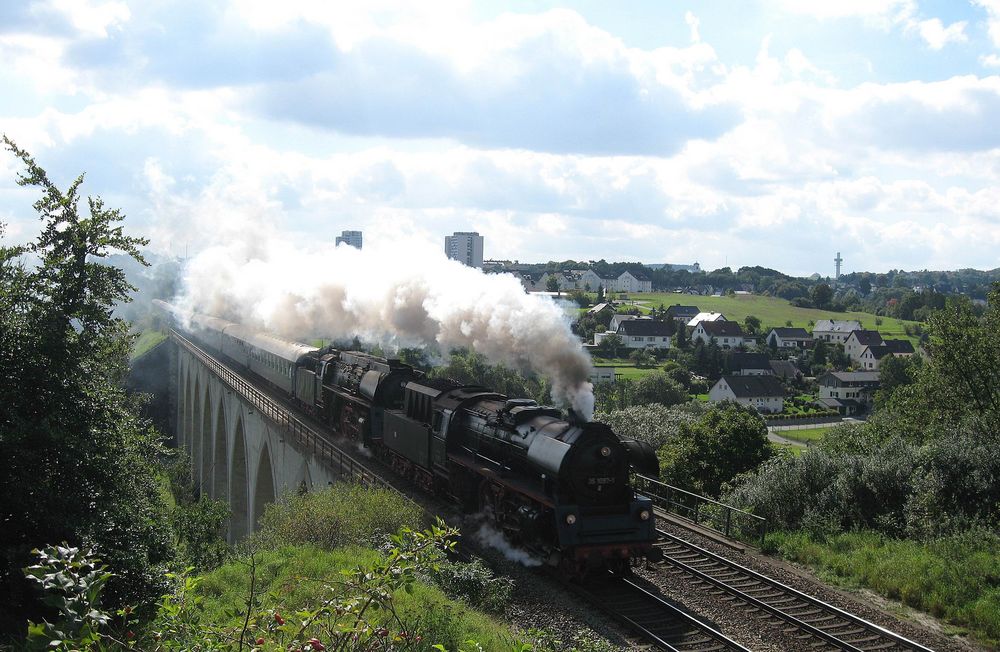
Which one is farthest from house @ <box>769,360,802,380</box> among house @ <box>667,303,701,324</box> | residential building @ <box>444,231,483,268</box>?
residential building @ <box>444,231,483,268</box>

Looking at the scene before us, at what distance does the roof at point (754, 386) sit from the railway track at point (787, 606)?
217 ft

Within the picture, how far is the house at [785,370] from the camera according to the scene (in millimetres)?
97688

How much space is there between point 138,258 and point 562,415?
32.2ft

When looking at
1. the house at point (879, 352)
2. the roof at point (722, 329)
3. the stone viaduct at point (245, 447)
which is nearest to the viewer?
the stone viaduct at point (245, 447)

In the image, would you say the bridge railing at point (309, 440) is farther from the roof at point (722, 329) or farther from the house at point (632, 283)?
the house at point (632, 283)

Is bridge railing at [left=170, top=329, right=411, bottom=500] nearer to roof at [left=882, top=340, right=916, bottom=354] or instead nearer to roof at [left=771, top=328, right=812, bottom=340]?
roof at [left=882, top=340, right=916, bottom=354]

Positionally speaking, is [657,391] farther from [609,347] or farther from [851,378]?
[851,378]

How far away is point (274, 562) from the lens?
1484 centimetres

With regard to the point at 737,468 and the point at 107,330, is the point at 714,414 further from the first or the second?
the point at 107,330

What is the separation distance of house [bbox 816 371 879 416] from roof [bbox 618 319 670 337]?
22026mm

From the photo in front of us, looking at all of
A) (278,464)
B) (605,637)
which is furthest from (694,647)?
(278,464)

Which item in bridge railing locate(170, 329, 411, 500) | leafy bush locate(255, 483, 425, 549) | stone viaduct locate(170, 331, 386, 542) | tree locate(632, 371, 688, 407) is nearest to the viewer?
leafy bush locate(255, 483, 425, 549)

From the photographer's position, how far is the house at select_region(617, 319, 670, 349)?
331 ft

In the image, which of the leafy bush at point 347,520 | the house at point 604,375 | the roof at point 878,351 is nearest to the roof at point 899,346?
the roof at point 878,351
